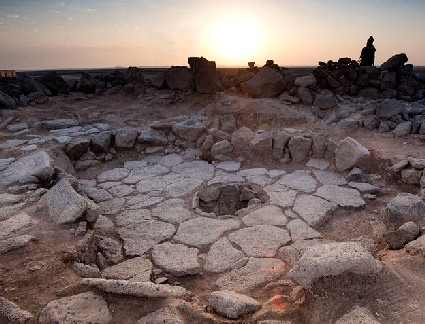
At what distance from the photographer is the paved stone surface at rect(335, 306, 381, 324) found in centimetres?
207

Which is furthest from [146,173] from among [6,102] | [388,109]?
[388,109]

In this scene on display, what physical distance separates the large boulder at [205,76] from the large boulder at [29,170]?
458 cm

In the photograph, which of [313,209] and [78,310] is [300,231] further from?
[78,310]

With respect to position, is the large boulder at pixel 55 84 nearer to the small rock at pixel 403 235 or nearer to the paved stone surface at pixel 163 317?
the paved stone surface at pixel 163 317

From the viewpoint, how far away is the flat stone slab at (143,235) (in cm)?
373

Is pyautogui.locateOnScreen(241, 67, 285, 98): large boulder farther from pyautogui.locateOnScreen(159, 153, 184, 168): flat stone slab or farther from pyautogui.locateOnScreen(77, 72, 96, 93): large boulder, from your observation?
pyautogui.locateOnScreen(77, 72, 96, 93): large boulder

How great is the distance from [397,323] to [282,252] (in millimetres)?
1513

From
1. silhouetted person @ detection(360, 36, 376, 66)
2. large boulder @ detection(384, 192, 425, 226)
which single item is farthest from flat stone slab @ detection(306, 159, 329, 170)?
silhouetted person @ detection(360, 36, 376, 66)

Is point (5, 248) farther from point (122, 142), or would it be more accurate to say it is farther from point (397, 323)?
point (122, 142)

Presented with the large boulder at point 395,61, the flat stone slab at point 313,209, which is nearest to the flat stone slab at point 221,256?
the flat stone slab at point 313,209

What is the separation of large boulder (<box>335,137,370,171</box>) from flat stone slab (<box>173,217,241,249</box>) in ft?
7.78

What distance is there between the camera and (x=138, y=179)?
550 cm

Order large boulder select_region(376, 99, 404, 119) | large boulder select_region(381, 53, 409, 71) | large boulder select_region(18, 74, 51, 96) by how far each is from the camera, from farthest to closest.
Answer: large boulder select_region(18, 74, 51, 96) → large boulder select_region(381, 53, 409, 71) → large boulder select_region(376, 99, 404, 119)

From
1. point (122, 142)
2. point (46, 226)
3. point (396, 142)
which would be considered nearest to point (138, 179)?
point (122, 142)
